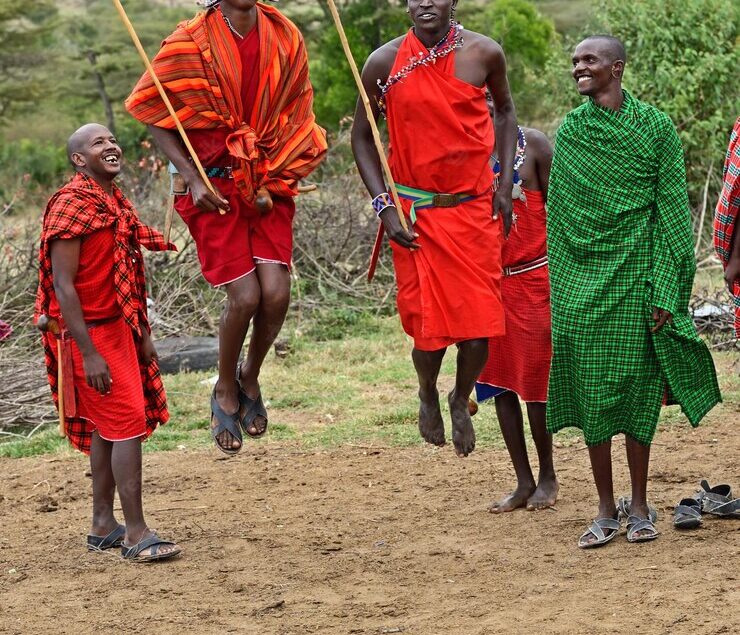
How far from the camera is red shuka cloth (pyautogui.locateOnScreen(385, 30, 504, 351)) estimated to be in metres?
5.56

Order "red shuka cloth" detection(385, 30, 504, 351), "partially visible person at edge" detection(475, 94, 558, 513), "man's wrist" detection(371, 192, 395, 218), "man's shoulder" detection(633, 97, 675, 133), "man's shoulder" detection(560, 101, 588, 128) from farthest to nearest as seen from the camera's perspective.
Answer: "partially visible person at edge" detection(475, 94, 558, 513) → "man's wrist" detection(371, 192, 395, 218) → "red shuka cloth" detection(385, 30, 504, 351) → "man's shoulder" detection(560, 101, 588, 128) → "man's shoulder" detection(633, 97, 675, 133)

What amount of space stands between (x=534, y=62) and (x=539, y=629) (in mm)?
20580

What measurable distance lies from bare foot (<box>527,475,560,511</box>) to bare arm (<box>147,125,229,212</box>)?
6.79 ft

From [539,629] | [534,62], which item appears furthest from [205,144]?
[534,62]

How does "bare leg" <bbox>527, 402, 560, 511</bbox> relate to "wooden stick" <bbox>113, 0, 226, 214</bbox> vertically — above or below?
below

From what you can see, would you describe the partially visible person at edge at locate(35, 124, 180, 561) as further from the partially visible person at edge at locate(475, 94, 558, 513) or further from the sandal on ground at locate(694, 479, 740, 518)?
the sandal on ground at locate(694, 479, 740, 518)

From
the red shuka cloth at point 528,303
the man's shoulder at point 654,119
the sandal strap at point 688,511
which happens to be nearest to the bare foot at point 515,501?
the red shuka cloth at point 528,303

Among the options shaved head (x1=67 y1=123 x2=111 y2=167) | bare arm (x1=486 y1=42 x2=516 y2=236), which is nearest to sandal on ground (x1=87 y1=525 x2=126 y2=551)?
shaved head (x1=67 y1=123 x2=111 y2=167)

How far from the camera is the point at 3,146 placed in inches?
1240

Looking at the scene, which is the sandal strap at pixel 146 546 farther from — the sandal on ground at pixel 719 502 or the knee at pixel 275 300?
the sandal on ground at pixel 719 502

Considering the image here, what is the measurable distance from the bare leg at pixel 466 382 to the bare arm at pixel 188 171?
4.10 ft

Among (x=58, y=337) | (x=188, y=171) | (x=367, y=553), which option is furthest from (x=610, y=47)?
(x=58, y=337)

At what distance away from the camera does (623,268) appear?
17.4 feet

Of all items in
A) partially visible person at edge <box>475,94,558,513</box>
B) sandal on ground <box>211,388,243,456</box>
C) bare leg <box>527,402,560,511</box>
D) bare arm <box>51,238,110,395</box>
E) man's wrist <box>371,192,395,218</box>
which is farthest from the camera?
bare leg <box>527,402,560,511</box>
